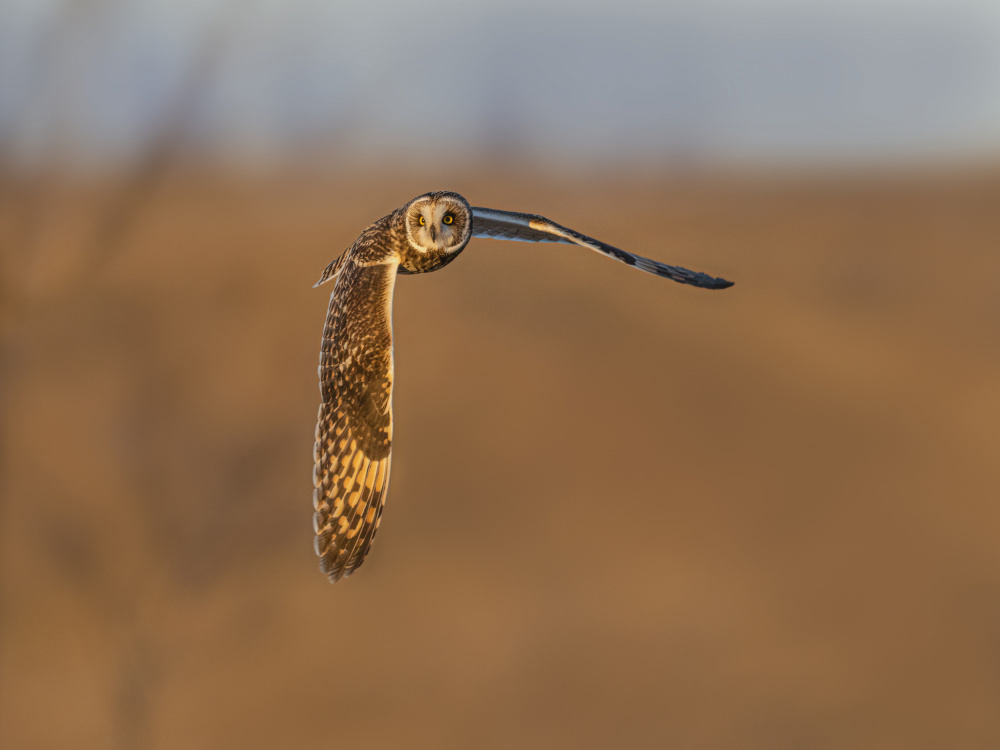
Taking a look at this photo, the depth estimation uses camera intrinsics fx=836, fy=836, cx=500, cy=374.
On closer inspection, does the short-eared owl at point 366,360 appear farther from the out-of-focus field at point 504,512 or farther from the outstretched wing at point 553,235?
the out-of-focus field at point 504,512

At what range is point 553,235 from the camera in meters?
3.46

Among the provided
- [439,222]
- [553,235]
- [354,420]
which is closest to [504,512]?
[553,235]

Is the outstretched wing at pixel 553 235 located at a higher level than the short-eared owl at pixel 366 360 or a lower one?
higher

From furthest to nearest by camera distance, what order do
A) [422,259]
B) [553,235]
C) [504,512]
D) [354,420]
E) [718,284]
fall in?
[504,512] < [553,235] < [354,420] < [422,259] < [718,284]

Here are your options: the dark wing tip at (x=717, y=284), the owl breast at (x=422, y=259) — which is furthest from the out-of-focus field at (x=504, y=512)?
the dark wing tip at (x=717, y=284)

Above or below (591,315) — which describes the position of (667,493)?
below

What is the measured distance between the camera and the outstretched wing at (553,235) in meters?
2.85

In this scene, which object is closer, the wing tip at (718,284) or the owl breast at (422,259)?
the wing tip at (718,284)

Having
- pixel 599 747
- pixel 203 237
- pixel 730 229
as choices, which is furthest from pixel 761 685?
pixel 730 229

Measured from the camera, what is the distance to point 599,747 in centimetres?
1202

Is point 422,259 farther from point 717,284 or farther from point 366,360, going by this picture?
point 717,284

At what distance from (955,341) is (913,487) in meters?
5.67

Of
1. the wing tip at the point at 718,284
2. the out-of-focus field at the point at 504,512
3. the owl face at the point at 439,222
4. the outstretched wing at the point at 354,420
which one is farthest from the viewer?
the out-of-focus field at the point at 504,512

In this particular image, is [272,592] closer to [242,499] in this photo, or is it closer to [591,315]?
[242,499]
